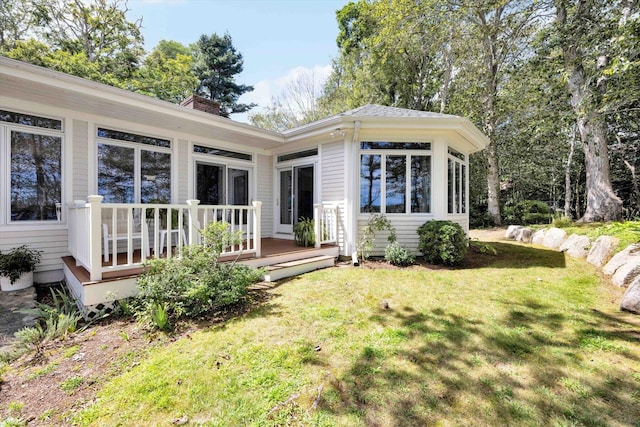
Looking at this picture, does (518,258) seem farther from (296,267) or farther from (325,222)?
(296,267)

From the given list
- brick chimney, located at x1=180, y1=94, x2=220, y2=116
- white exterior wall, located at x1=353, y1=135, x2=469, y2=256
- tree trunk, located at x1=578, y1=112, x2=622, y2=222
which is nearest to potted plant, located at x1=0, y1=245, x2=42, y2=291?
brick chimney, located at x1=180, y1=94, x2=220, y2=116

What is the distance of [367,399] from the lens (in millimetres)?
2016

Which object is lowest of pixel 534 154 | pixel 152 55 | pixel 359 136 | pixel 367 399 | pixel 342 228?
pixel 367 399

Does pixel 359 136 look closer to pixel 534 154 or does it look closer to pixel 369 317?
pixel 369 317

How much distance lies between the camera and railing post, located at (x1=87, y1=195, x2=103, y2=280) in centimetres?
333

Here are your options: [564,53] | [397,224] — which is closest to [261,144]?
[397,224]

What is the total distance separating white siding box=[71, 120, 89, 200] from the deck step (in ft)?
12.2

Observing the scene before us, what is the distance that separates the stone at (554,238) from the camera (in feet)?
23.1

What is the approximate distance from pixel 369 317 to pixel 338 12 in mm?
19295

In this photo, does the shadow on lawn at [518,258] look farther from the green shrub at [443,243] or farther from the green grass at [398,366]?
the green grass at [398,366]

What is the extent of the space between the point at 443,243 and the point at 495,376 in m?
3.60

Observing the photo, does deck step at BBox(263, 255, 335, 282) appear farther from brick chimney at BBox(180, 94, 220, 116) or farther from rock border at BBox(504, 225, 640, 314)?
brick chimney at BBox(180, 94, 220, 116)

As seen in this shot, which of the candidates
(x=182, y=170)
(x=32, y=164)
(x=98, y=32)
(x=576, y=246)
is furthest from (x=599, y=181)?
(x=98, y=32)

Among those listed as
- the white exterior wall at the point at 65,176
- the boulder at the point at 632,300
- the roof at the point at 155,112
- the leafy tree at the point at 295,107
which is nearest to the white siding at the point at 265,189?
the roof at the point at 155,112
